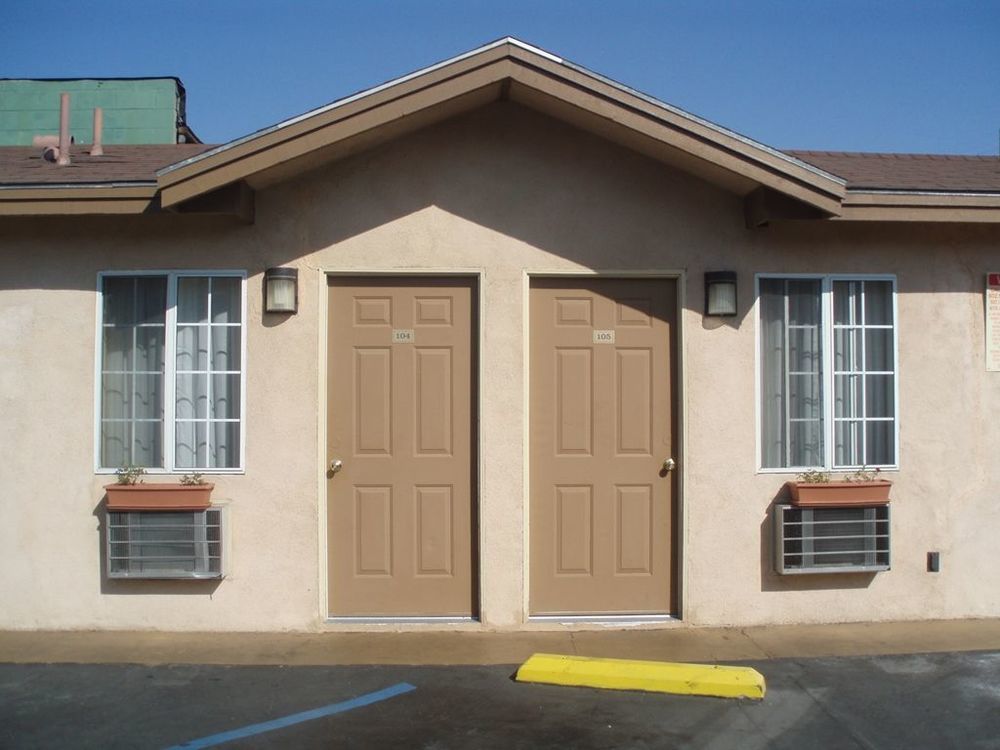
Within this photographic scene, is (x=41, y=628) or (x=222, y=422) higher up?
(x=222, y=422)

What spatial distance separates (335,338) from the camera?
6.83 meters

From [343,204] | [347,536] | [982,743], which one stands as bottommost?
[982,743]

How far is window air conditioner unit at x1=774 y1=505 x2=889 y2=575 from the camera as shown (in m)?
6.71

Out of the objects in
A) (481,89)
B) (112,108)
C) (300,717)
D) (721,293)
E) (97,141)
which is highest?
(112,108)

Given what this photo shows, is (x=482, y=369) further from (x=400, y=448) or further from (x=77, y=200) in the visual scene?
(x=77, y=200)

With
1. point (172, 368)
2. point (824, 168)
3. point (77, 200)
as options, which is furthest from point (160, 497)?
point (824, 168)

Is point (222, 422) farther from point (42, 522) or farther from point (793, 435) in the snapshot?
point (793, 435)

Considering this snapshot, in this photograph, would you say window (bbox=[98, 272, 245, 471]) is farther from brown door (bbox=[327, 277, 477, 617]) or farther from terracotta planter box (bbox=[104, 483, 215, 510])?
brown door (bbox=[327, 277, 477, 617])

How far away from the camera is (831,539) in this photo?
6.75 m

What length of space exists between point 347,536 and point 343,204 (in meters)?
2.30

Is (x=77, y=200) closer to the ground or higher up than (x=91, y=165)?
closer to the ground

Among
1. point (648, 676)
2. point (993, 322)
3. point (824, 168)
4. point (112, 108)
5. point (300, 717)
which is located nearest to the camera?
point (300, 717)

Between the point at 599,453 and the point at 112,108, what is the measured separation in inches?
368

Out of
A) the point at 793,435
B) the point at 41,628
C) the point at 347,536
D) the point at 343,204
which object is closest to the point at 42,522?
the point at 41,628
